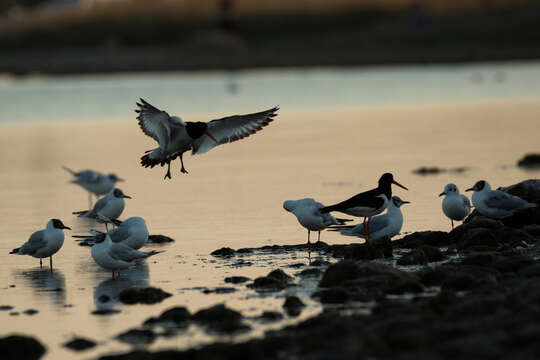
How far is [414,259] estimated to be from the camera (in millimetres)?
12719

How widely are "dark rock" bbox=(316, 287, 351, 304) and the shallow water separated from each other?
0.25 meters

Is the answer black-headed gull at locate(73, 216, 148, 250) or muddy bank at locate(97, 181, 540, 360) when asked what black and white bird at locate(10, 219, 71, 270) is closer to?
black-headed gull at locate(73, 216, 148, 250)

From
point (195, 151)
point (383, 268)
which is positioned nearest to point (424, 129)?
point (195, 151)

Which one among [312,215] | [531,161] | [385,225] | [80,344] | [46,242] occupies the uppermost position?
[531,161]

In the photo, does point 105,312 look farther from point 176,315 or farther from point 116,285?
point 116,285

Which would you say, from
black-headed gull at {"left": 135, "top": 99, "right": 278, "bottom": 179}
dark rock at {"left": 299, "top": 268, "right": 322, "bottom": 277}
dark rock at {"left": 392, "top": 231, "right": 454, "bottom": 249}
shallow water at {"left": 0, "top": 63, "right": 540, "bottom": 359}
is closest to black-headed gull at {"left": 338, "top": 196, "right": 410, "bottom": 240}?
dark rock at {"left": 392, "top": 231, "right": 454, "bottom": 249}

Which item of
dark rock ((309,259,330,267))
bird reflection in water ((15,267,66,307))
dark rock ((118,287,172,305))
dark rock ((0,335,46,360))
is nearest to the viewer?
dark rock ((0,335,46,360))

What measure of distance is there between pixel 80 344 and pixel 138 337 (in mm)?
528

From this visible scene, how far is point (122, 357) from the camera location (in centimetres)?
910

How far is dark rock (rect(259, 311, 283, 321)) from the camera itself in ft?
33.9

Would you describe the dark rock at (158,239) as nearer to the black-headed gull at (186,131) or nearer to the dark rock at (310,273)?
the black-headed gull at (186,131)

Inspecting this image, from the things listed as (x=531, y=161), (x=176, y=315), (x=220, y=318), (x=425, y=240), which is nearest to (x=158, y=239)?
(x=425, y=240)

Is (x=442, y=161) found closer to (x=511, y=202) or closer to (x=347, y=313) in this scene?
(x=511, y=202)

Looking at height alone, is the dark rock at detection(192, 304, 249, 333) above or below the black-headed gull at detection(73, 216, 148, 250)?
below
